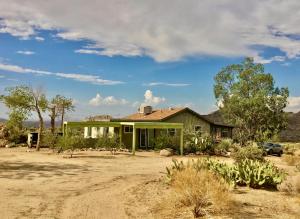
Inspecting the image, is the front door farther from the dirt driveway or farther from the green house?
the dirt driveway

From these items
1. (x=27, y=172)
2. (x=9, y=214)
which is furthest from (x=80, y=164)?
(x=9, y=214)

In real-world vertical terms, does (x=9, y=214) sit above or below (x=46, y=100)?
below

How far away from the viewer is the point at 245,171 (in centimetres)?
1542

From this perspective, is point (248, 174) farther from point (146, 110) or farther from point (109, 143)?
point (146, 110)

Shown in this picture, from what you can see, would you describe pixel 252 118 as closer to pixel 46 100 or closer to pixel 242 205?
pixel 46 100

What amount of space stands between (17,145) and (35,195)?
87.2 feet

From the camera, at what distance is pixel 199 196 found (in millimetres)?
10664

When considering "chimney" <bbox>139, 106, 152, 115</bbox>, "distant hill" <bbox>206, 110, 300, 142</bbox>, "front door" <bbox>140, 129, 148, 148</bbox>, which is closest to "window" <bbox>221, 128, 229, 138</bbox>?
"chimney" <bbox>139, 106, 152, 115</bbox>

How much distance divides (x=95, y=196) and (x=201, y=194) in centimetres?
408

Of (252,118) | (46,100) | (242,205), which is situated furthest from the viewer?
(252,118)

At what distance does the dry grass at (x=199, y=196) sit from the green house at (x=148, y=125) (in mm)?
20137

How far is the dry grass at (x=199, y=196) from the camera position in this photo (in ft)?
34.8

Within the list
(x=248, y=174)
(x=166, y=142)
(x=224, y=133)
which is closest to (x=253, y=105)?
(x=224, y=133)

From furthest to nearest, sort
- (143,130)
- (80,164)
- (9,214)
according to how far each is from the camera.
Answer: (143,130)
(80,164)
(9,214)
